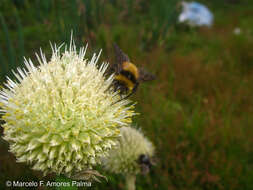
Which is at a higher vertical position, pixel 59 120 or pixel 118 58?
pixel 118 58

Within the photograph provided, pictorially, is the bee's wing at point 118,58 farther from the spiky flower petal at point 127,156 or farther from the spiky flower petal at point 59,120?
the spiky flower petal at point 127,156

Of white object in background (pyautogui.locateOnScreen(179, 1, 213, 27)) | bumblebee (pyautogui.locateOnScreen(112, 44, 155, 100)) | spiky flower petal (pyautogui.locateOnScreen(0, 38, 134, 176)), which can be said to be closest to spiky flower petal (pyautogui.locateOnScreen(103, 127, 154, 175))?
bumblebee (pyautogui.locateOnScreen(112, 44, 155, 100))

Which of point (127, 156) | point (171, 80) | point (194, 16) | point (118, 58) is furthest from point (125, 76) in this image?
point (194, 16)

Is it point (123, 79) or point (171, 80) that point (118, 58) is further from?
point (171, 80)

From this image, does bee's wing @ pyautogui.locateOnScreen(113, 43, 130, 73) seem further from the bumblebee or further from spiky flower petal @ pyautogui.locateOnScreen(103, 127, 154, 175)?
spiky flower petal @ pyautogui.locateOnScreen(103, 127, 154, 175)

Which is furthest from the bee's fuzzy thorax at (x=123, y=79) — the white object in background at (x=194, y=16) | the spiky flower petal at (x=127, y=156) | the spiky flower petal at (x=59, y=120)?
the white object in background at (x=194, y=16)

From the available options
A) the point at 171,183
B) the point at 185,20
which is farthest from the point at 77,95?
the point at 185,20
